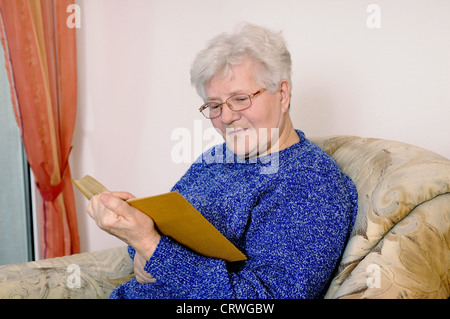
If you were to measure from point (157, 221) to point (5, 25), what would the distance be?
5.21ft

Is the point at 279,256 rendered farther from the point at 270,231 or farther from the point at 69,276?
the point at 69,276

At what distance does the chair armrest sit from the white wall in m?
1.00

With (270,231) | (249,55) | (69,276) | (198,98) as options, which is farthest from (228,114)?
(198,98)

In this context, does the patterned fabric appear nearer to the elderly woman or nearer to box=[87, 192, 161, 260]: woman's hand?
the elderly woman

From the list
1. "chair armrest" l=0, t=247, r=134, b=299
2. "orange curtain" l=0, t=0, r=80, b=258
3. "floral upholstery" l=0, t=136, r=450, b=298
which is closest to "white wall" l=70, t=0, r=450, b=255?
"orange curtain" l=0, t=0, r=80, b=258

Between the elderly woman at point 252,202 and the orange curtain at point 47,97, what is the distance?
1.16 meters

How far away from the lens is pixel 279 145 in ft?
4.78

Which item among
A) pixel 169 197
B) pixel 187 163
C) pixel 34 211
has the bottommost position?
pixel 34 211

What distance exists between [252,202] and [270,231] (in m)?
0.12

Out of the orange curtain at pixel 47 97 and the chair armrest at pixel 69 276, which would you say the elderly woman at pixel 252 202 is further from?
the orange curtain at pixel 47 97

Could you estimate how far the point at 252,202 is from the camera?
4.35 ft

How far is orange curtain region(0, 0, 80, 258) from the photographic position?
228 cm

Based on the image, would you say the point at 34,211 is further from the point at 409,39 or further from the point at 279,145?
the point at 409,39
